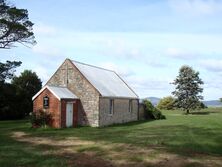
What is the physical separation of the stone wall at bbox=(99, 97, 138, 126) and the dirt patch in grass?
15658 millimetres

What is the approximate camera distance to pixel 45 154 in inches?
723

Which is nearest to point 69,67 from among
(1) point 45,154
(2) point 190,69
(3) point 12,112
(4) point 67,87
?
(4) point 67,87

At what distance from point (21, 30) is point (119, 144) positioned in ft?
59.3

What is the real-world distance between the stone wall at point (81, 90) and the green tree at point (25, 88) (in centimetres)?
1369

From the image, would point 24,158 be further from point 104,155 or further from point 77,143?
point 77,143

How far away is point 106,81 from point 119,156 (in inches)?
1061

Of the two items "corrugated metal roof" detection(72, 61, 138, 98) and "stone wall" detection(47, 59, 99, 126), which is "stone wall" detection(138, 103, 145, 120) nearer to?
"corrugated metal roof" detection(72, 61, 138, 98)

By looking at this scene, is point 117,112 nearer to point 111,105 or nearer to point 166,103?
point 111,105

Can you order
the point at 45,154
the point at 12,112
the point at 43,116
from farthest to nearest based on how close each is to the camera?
the point at 12,112, the point at 43,116, the point at 45,154

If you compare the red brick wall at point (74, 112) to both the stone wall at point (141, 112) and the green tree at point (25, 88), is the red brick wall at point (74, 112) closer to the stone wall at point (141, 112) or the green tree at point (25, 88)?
the stone wall at point (141, 112)

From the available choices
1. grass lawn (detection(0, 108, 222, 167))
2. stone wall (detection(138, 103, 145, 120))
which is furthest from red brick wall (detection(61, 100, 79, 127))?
stone wall (detection(138, 103, 145, 120))

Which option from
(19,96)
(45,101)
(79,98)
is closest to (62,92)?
(45,101)

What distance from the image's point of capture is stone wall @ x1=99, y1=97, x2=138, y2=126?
38.2m

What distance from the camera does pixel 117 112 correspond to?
4238 centimetres
